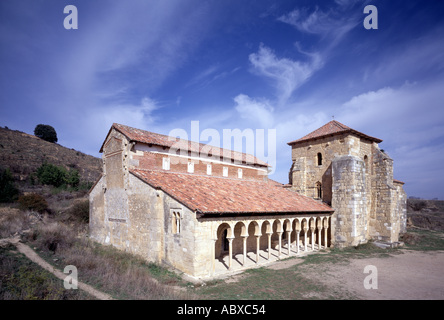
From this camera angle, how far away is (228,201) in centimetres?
1396

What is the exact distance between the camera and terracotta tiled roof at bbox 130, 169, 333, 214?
12.6 metres

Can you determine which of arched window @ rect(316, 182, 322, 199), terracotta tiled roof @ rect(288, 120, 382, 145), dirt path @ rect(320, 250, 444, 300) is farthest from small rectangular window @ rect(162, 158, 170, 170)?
arched window @ rect(316, 182, 322, 199)

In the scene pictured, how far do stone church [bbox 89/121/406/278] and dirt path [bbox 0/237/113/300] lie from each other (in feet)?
13.7

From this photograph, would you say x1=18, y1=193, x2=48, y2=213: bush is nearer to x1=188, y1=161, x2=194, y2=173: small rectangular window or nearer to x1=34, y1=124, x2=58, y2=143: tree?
x1=188, y1=161, x2=194, y2=173: small rectangular window

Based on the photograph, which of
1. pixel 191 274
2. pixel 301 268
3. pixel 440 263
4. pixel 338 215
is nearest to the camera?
pixel 191 274

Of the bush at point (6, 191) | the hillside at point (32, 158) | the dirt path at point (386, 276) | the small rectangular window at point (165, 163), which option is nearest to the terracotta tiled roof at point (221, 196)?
the small rectangular window at point (165, 163)

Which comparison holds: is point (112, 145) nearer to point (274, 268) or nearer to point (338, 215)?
point (274, 268)

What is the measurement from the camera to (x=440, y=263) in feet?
48.0

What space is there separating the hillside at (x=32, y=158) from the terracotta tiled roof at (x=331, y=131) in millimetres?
37108

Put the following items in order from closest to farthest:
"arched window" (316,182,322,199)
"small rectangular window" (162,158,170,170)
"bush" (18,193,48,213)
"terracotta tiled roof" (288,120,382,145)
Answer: "small rectangular window" (162,158,170,170), "terracotta tiled roof" (288,120,382,145), "arched window" (316,182,322,199), "bush" (18,193,48,213)

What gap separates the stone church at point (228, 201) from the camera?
41.0 ft

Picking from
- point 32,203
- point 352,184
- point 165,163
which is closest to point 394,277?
point 352,184
